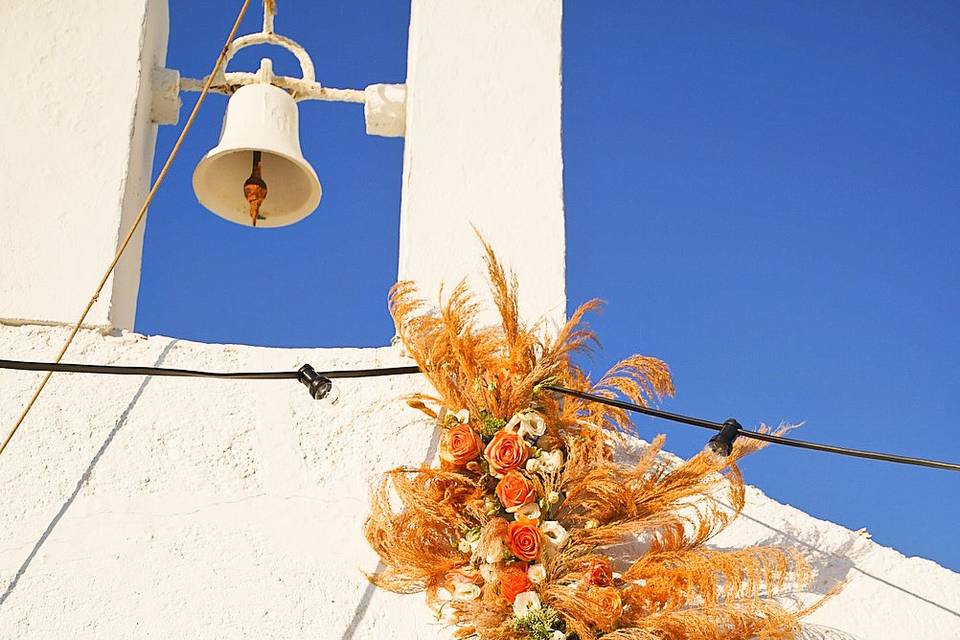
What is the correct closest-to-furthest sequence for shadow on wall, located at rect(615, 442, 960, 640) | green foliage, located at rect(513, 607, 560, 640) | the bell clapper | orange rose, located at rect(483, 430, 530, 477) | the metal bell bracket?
green foliage, located at rect(513, 607, 560, 640) → orange rose, located at rect(483, 430, 530, 477) → shadow on wall, located at rect(615, 442, 960, 640) → the bell clapper → the metal bell bracket

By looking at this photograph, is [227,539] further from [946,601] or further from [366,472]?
[946,601]

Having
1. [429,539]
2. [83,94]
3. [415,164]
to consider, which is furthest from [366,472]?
[83,94]

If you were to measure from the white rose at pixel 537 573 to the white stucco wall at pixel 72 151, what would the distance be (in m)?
0.97

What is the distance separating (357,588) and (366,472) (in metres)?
0.24

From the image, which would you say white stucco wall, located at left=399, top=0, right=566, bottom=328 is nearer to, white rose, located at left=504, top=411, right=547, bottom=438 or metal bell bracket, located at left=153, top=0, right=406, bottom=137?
metal bell bracket, located at left=153, top=0, right=406, bottom=137

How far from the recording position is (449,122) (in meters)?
2.74

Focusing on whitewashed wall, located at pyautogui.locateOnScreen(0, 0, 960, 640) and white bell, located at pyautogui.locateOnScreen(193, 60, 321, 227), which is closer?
whitewashed wall, located at pyautogui.locateOnScreen(0, 0, 960, 640)

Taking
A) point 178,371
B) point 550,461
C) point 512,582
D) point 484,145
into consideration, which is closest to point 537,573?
point 512,582

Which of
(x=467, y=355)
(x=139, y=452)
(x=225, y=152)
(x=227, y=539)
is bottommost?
(x=227, y=539)

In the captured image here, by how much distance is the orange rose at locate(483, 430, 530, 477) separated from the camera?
2.18m

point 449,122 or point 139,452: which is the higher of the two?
point 449,122

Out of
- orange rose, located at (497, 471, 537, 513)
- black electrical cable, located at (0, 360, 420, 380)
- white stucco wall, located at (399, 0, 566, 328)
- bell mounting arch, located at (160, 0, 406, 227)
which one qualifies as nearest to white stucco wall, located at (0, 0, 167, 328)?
bell mounting arch, located at (160, 0, 406, 227)

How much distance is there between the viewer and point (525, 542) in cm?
212

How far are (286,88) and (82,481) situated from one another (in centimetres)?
105
